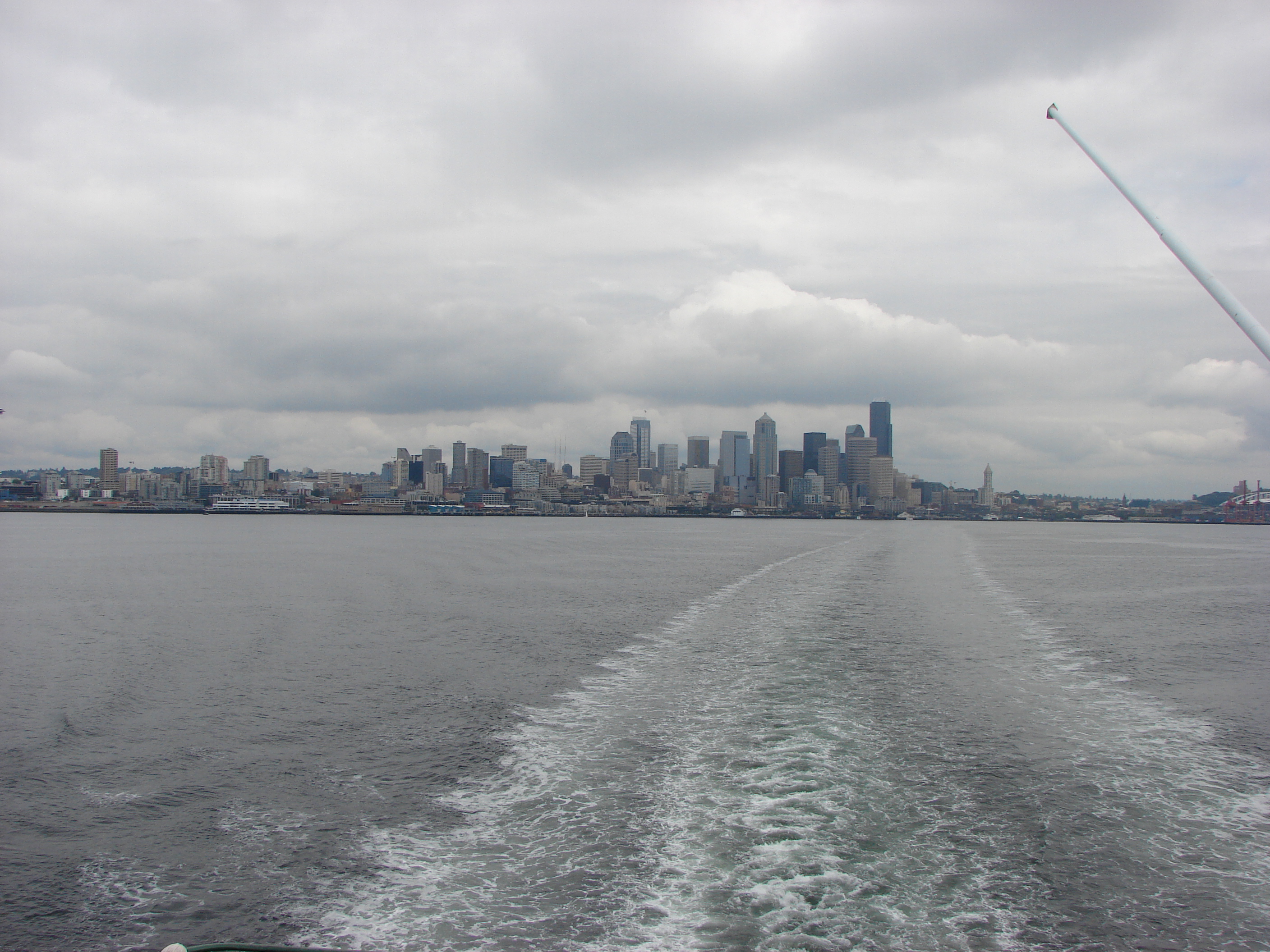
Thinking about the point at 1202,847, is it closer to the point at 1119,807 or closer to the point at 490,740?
the point at 1119,807

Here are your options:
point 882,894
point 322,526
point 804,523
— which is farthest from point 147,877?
point 804,523

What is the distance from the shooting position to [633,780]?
35.3 feet

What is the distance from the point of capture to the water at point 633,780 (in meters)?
7.31

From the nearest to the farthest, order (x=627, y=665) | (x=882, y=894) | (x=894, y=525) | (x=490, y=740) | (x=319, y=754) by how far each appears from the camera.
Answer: (x=882, y=894) → (x=319, y=754) → (x=490, y=740) → (x=627, y=665) → (x=894, y=525)

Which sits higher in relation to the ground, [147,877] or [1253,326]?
[1253,326]

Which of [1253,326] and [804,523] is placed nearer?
[1253,326]

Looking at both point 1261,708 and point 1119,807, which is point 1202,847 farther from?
point 1261,708

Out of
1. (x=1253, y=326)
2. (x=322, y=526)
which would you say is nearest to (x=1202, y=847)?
(x=1253, y=326)

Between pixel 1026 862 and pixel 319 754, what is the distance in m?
9.54

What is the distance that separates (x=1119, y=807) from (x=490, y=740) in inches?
348

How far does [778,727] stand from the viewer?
13289 millimetres

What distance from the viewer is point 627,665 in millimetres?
18781

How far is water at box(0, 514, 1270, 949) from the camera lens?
731 cm

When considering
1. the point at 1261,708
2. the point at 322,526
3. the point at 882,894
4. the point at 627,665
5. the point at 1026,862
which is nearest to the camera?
the point at 882,894
